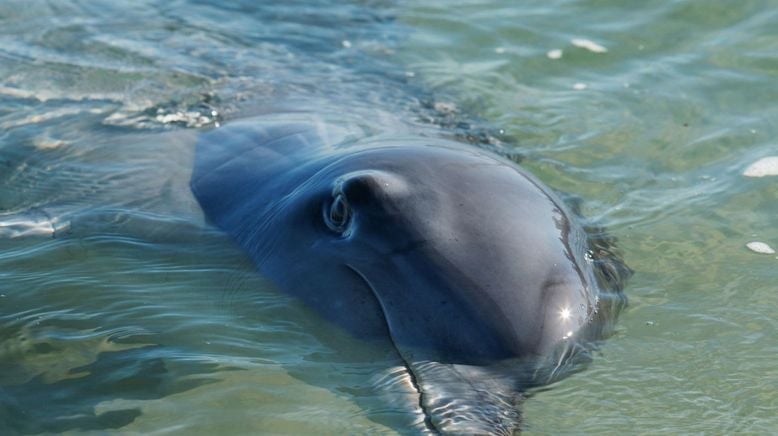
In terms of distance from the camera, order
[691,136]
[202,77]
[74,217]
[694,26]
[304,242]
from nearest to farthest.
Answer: [304,242], [74,217], [691,136], [202,77], [694,26]

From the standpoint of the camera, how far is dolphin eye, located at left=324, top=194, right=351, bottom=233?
16.9 feet

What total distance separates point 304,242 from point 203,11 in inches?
242

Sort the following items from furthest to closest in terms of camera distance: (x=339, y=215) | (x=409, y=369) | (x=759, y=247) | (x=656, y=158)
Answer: (x=656, y=158) < (x=759, y=247) < (x=339, y=215) < (x=409, y=369)

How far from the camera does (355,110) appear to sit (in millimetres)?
8125

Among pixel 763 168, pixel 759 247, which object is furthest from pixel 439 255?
pixel 763 168

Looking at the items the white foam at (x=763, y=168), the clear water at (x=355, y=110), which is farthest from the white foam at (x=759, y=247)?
the white foam at (x=763, y=168)

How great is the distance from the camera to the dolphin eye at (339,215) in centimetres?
516

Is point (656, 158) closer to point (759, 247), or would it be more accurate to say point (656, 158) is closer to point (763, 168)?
point (763, 168)

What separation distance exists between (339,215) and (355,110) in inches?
118

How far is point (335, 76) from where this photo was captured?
9.41m

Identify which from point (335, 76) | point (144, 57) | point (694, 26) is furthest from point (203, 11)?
point (694, 26)

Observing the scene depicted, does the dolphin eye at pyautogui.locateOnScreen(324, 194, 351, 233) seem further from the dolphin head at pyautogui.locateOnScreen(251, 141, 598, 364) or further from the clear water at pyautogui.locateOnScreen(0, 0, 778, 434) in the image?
the clear water at pyautogui.locateOnScreen(0, 0, 778, 434)

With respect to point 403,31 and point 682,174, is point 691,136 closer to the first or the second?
point 682,174

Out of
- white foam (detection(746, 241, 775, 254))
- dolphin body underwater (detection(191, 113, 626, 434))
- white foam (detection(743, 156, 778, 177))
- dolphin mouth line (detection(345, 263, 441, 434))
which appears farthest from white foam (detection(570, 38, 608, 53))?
dolphin mouth line (detection(345, 263, 441, 434))
